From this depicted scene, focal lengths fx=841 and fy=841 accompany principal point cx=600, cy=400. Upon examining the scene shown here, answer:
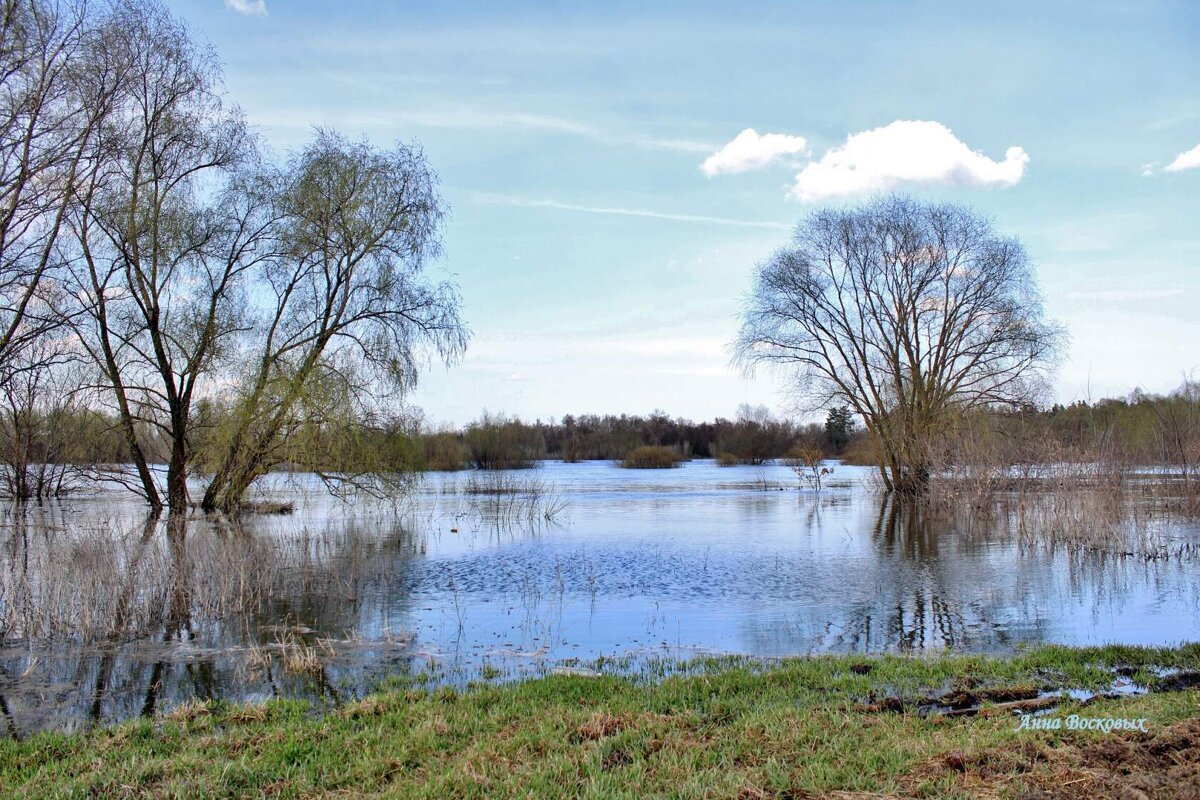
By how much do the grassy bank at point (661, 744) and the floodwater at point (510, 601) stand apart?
48.4 inches

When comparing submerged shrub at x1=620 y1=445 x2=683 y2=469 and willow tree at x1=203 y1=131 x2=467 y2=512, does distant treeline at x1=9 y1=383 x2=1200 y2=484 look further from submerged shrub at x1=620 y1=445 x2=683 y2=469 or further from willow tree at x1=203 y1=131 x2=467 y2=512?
submerged shrub at x1=620 y1=445 x2=683 y2=469

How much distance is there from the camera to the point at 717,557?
16453mm

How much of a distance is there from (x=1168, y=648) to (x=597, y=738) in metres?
5.87

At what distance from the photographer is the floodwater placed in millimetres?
8125

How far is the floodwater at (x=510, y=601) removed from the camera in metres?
8.12

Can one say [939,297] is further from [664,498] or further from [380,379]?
[380,379]

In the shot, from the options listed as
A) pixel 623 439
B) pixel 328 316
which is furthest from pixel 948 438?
pixel 623 439

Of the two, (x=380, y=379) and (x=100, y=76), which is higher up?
(x=100, y=76)

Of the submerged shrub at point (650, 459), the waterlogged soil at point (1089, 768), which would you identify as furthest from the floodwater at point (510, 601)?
the submerged shrub at point (650, 459)

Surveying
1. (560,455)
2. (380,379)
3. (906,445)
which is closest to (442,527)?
(380,379)

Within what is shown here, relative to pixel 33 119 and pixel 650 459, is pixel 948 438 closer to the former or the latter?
pixel 33 119

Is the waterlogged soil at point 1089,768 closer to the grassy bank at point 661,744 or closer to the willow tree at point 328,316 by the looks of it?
the grassy bank at point 661,744

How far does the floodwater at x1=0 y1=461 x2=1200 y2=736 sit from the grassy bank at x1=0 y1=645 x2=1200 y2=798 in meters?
1.23

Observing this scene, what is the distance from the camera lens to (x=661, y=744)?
5.18 metres
